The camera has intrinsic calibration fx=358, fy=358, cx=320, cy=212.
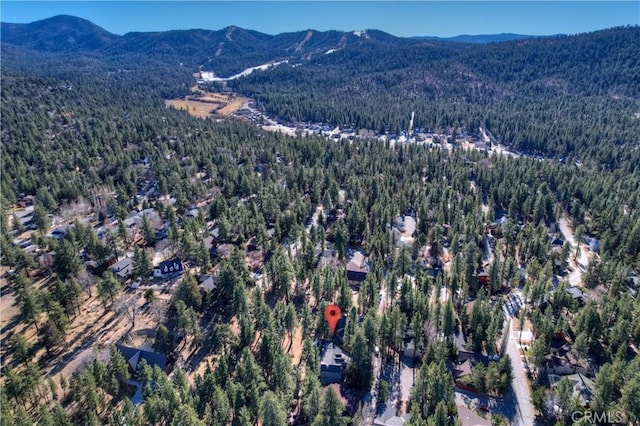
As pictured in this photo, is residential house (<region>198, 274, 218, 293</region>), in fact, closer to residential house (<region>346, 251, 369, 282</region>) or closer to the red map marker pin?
the red map marker pin

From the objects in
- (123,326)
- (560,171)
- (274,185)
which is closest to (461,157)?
(560,171)

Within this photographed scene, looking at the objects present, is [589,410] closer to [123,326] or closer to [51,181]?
[123,326]

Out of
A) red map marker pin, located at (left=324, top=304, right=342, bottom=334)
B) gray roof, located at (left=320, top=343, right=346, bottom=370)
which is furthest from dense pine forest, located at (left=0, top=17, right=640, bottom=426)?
gray roof, located at (left=320, top=343, right=346, bottom=370)

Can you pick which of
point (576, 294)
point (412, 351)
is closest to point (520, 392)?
point (412, 351)

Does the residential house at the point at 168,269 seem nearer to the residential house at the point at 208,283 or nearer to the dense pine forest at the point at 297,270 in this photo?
the dense pine forest at the point at 297,270

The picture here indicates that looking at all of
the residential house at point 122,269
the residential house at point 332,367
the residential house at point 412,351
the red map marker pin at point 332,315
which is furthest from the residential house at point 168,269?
the residential house at point 412,351

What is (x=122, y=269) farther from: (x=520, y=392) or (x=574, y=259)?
(x=574, y=259)
